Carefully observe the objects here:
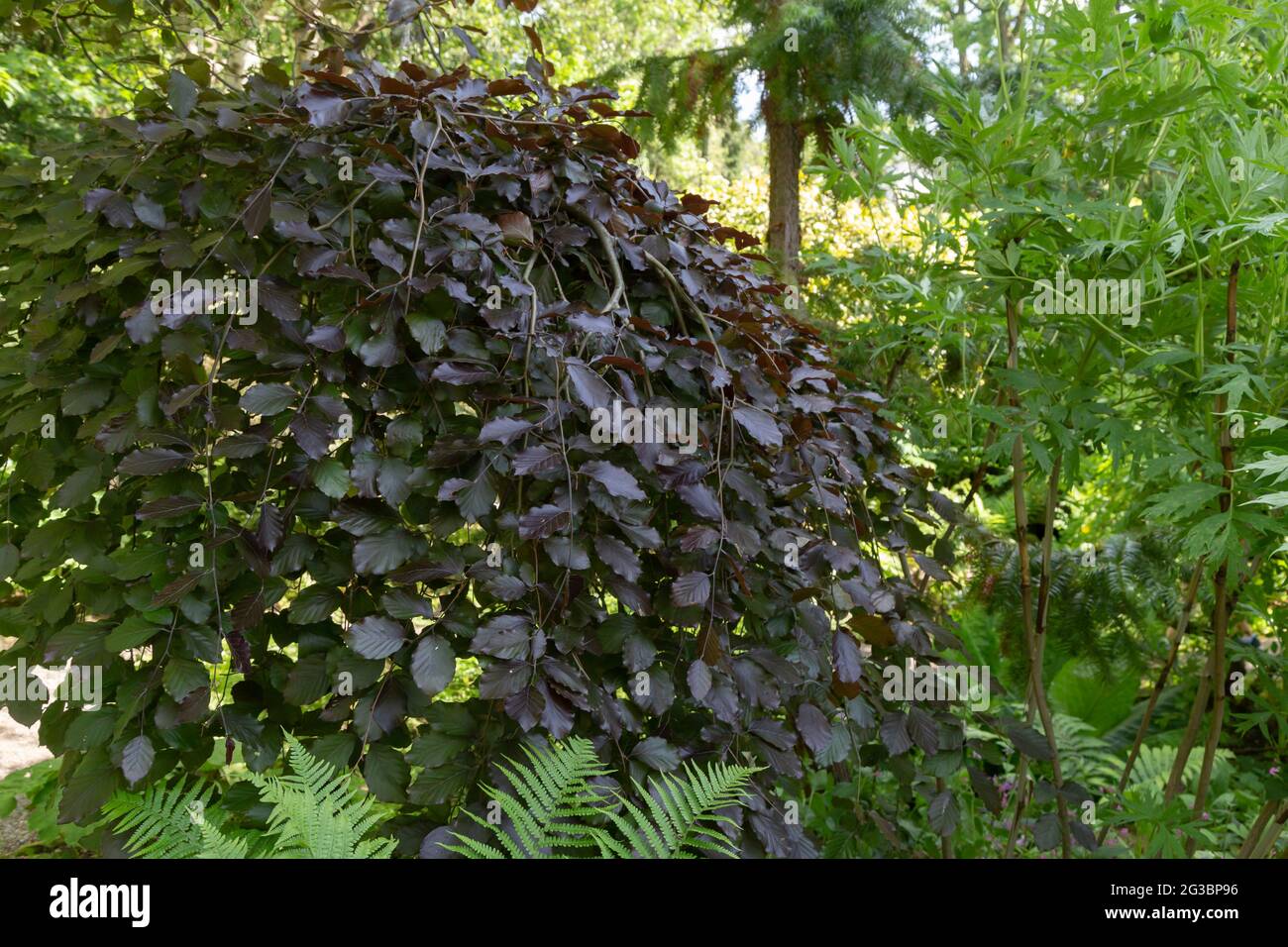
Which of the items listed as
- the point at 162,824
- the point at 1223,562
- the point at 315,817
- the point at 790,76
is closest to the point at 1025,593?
the point at 1223,562

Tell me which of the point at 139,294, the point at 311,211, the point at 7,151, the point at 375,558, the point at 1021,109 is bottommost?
the point at 375,558

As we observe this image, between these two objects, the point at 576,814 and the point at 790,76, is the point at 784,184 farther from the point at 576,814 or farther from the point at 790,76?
the point at 576,814

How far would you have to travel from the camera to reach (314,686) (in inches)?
46.9

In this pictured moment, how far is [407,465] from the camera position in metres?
1.22

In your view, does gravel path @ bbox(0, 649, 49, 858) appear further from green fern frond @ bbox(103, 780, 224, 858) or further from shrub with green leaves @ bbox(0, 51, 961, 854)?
green fern frond @ bbox(103, 780, 224, 858)

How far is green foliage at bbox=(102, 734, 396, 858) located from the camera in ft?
3.19

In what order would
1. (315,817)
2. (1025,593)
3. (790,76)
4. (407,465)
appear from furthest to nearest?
(790,76), (1025,593), (407,465), (315,817)

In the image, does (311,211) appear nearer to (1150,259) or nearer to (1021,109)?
(1021,109)

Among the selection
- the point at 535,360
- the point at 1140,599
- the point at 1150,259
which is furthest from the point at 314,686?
the point at 1140,599

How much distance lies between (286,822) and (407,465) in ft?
1.47

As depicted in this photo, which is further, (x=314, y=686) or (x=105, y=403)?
(x=105, y=403)

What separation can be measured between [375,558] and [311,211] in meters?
0.56
